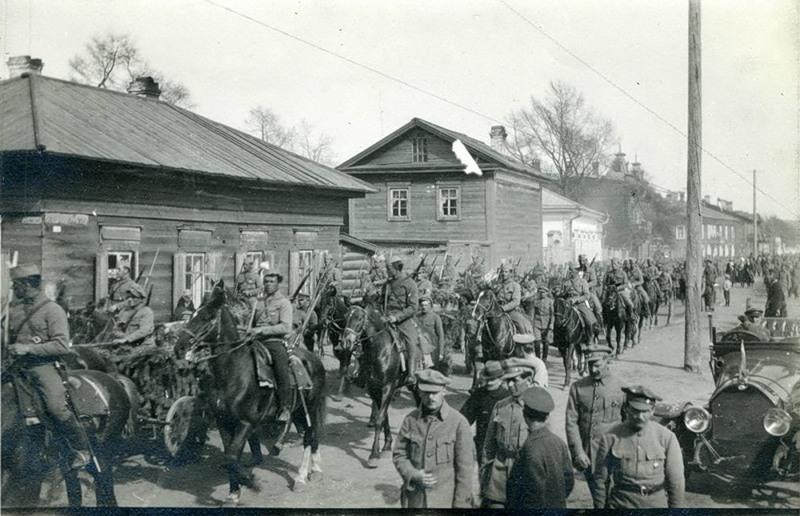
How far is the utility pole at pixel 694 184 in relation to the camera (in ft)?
42.1

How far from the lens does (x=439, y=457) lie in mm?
5258

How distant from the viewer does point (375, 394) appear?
9477mm

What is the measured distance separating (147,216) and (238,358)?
22.8 feet

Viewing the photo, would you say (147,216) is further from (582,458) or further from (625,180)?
(625,180)

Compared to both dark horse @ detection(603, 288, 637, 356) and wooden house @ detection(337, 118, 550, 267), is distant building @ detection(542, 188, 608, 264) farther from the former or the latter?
dark horse @ detection(603, 288, 637, 356)

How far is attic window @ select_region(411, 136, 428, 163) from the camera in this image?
2966 cm

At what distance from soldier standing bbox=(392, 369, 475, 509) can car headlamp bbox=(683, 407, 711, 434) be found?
322 cm

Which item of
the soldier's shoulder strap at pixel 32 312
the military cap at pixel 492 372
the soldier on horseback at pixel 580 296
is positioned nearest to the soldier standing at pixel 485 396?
the military cap at pixel 492 372

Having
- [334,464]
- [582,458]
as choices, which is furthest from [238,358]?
A: [582,458]

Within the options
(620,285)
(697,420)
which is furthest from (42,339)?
(620,285)

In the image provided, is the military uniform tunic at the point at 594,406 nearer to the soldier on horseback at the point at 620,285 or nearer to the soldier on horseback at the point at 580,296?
the soldier on horseback at the point at 580,296

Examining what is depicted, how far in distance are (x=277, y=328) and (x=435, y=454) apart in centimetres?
330

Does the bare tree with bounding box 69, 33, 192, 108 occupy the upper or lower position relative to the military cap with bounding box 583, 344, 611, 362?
upper

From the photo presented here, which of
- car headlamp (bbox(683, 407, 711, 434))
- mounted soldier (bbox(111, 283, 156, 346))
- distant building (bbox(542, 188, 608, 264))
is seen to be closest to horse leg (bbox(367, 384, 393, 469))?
mounted soldier (bbox(111, 283, 156, 346))
